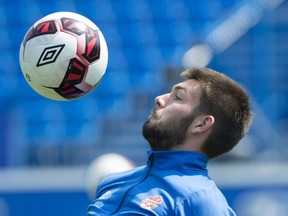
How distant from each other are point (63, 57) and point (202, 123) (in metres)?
0.80

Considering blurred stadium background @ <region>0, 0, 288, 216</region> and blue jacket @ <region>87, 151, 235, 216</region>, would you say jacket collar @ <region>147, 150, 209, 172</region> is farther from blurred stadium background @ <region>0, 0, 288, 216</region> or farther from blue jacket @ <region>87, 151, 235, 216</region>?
blurred stadium background @ <region>0, 0, 288, 216</region>

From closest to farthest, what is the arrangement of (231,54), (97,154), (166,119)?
(166,119)
(97,154)
(231,54)

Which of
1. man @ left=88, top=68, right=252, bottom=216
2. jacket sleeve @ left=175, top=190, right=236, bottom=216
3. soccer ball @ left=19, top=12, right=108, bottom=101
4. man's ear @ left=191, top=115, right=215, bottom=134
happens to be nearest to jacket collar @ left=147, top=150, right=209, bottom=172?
man @ left=88, top=68, right=252, bottom=216

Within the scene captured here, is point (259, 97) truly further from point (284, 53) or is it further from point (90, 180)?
point (90, 180)

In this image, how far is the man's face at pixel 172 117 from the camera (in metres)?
3.97

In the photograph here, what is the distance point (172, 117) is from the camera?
157 inches

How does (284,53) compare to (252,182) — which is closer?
(252,182)

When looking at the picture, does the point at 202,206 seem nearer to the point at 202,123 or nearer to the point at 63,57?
the point at 202,123

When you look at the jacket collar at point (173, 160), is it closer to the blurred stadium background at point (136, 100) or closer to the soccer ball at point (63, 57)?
the soccer ball at point (63, 57)

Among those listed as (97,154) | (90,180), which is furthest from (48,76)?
(97,154)

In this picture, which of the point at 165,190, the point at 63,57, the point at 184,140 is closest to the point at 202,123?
the point at 184,140

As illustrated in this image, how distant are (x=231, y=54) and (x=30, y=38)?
6733mm

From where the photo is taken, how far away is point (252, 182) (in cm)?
785

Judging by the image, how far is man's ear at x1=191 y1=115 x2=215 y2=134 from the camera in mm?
4035
